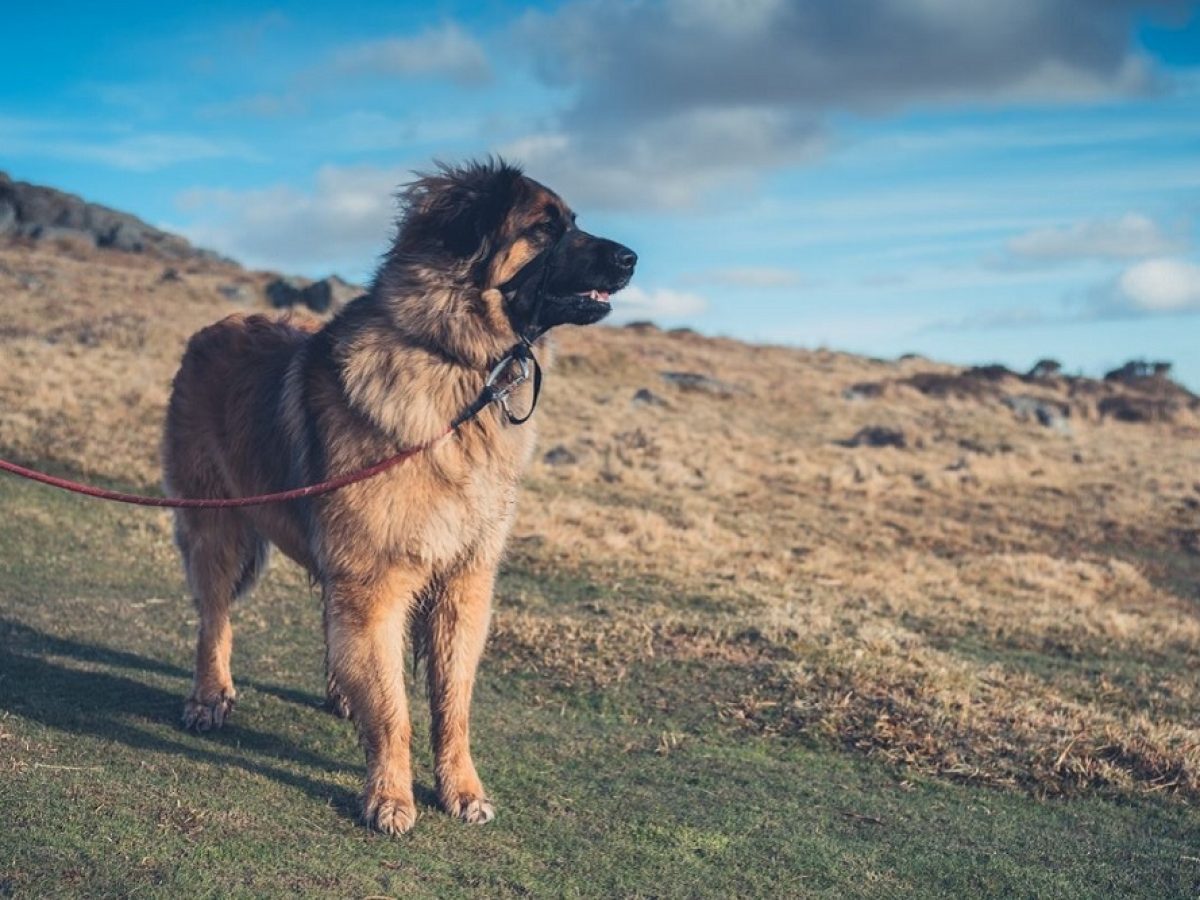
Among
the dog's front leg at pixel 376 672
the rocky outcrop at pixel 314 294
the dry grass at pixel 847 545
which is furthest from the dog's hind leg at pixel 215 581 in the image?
the rocky outcrop at pixel 314 294

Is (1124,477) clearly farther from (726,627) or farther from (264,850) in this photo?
(264,850)

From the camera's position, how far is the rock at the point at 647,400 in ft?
99.0

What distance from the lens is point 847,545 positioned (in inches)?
622

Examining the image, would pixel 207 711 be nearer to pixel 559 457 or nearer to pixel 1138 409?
pixel 559 457

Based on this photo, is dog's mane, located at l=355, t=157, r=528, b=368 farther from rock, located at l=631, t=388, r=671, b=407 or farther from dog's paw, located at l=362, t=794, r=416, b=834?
rock, located at l=631, t=388, r=671, b=407

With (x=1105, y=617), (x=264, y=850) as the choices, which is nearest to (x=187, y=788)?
(x=264, y=850)

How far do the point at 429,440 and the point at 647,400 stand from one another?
1027 inches

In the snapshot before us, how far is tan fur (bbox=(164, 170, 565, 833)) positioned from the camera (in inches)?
186

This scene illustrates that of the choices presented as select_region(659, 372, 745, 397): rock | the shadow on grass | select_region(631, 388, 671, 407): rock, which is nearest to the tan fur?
the shadow on grass

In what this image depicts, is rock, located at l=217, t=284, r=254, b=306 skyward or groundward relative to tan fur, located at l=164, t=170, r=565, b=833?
skyward

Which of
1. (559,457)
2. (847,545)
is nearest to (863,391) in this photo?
(559,457)

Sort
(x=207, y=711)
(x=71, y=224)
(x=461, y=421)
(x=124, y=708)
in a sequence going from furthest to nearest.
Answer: (x=71, y=224), (x=124, y=708), (x=207, y=711), (x=461, y=421)

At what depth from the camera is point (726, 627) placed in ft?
30.8

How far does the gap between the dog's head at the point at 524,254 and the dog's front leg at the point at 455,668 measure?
1210 millimetres
